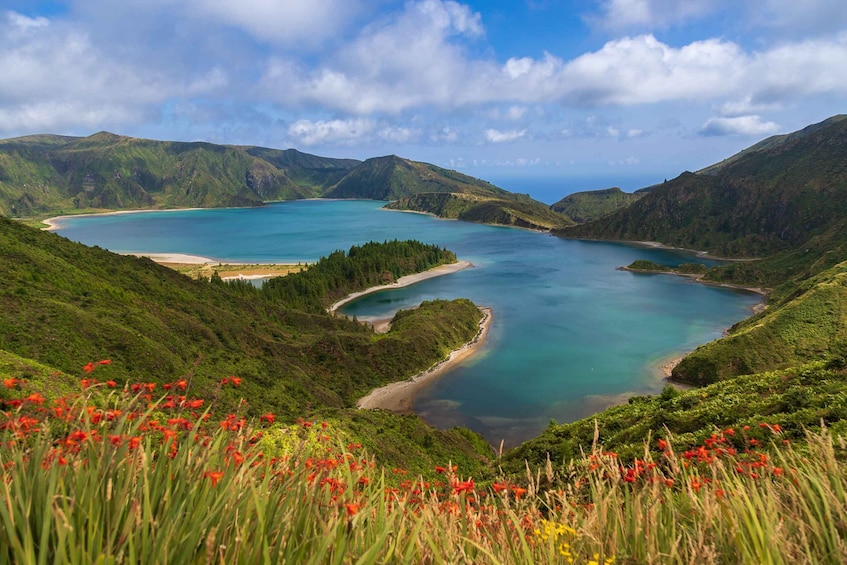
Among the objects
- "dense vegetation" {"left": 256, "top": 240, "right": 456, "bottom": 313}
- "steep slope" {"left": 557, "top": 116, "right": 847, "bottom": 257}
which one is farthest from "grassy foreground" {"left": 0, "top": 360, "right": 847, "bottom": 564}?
"steep slope" {"left": 557, "top": 116, "right": 847, "bottom": 257}

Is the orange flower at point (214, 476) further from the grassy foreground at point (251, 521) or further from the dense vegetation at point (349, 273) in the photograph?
the dense vegetation at point (349, 273)

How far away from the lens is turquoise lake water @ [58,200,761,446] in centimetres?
4541

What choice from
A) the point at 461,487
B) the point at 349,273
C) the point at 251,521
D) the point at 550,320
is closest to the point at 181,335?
the point at 461,487

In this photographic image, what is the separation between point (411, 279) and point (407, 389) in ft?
200

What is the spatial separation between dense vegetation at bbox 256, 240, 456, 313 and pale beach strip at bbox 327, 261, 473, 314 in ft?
3.73

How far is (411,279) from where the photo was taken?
10756 cm

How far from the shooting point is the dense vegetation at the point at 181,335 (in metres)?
28.3

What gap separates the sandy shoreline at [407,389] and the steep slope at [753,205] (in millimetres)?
116498

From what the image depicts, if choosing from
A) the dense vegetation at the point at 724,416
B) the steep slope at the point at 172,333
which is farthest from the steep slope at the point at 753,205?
the dense vegetation at the point at 724,416

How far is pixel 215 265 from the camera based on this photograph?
121812 millimetres

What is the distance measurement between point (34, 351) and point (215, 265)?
102 meters

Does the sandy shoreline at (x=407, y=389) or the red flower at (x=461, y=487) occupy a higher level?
the red flower at (x=461, y=487)

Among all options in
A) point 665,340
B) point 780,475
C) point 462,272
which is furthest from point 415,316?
point 780,475

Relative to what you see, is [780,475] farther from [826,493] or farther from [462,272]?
[462,272]
